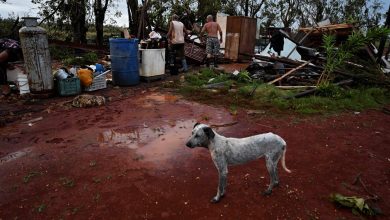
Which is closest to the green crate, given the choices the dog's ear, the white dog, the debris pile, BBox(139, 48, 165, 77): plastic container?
BBox(139, 48, 165, 77): plastic container

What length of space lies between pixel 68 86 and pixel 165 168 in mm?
4921

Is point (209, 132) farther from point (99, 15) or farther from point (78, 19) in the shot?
point (99, 15)

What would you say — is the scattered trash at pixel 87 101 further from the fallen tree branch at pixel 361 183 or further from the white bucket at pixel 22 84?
the fallen tree branch at pixel 361 183

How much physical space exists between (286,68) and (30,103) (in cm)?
765

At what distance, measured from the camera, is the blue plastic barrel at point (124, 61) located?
28.4 feet

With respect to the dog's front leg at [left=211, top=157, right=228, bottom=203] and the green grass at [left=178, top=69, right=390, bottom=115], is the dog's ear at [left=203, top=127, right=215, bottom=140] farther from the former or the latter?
the green grass at [left=178, top=69, right=390, bottom=115]

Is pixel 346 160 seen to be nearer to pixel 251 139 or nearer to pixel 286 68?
pixel 251 139

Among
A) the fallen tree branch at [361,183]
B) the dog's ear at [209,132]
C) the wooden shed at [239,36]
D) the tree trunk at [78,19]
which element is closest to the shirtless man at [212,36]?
the wooden shed at [239,36]

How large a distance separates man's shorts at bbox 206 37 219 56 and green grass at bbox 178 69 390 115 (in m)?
3.14

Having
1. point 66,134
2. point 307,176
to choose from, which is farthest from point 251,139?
point 66,134

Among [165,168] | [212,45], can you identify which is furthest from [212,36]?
[165,168]

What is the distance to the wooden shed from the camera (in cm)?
1443

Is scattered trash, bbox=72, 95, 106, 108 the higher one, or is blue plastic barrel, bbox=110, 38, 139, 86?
blue plastic barrel, bbox=110, 38, 139, 86

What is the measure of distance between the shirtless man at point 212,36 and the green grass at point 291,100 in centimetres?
315
